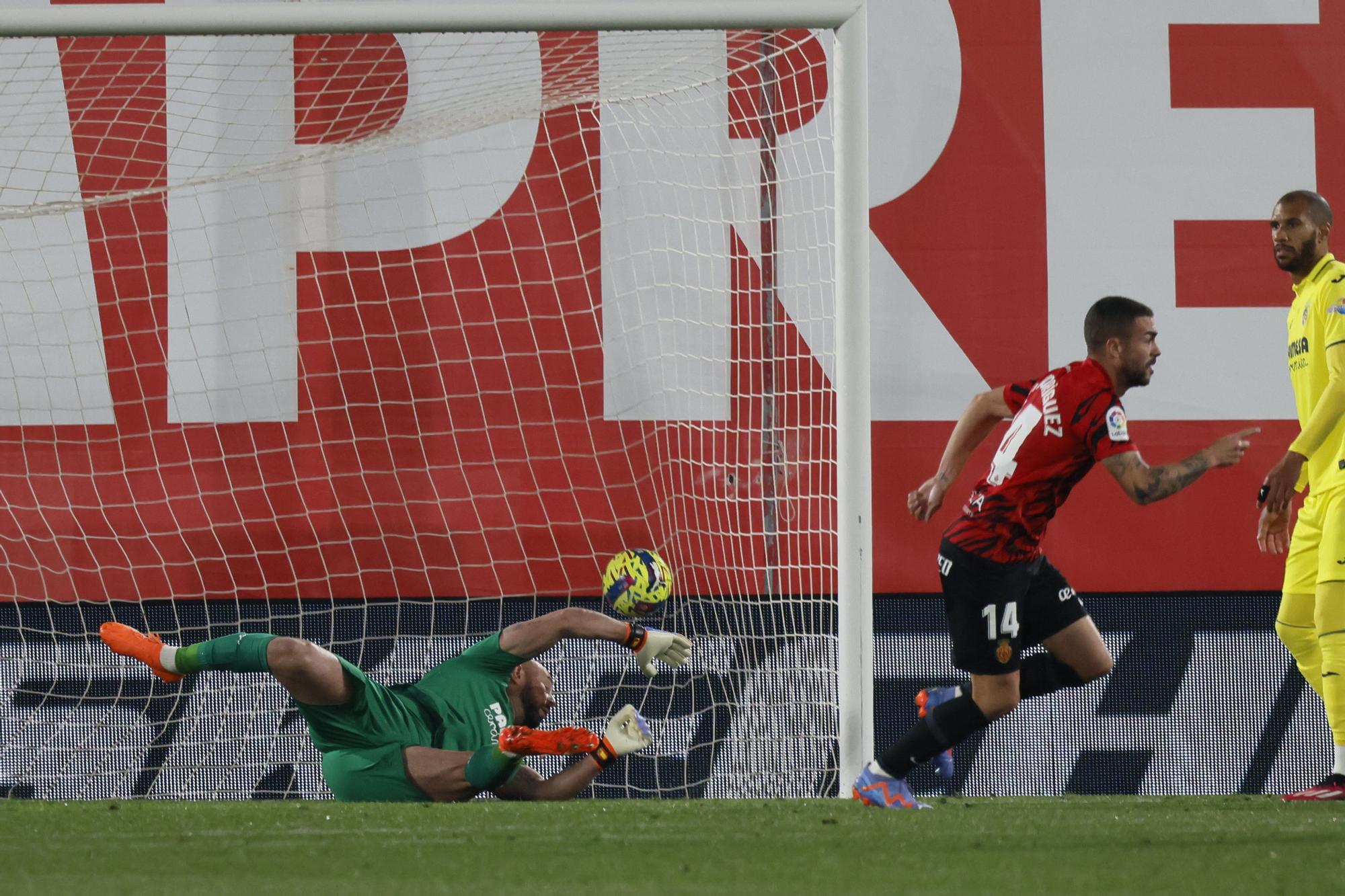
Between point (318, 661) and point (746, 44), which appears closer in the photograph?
point (318, 661)

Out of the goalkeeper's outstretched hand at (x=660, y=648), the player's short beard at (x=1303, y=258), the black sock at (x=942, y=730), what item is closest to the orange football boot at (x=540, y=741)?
the goalkeeper's outstretched hand at (x=660, y=648)

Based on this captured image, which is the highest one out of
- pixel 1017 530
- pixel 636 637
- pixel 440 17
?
pixel 440 17

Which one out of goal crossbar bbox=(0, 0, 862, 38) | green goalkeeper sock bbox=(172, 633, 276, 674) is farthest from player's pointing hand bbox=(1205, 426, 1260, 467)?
green goalkeeper sock bbox=(172, 633, 276, 674)

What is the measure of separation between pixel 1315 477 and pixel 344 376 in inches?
129

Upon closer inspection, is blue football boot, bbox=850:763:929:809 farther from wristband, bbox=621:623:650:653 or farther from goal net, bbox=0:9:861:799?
goal net, bbox=0:9:861:799

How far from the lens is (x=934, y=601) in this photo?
5246mm

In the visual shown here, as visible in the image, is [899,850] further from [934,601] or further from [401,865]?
[934,601]

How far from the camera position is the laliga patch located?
3400mm

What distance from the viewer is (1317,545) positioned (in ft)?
12.9

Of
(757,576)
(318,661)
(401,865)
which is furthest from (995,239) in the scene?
(401,865)

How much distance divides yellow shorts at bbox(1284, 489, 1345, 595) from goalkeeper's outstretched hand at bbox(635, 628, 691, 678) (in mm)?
1764

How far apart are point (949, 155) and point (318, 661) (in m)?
2.90

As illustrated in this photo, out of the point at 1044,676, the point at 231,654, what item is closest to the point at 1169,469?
the point at 1044,676

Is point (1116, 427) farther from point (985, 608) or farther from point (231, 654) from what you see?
point (231, 654)
